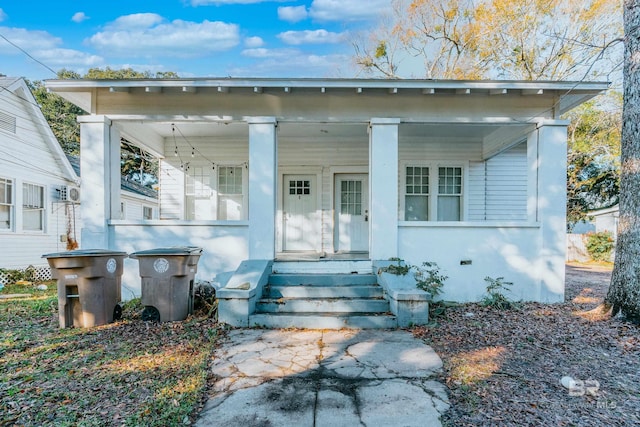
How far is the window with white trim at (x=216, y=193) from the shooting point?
338 inches

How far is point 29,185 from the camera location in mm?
9938

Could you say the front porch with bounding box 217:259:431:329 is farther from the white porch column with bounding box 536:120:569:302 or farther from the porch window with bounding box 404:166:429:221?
the porch window with bounding box 404:166:429:221

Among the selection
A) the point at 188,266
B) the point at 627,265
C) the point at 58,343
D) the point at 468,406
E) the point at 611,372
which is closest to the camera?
the point at 468,406

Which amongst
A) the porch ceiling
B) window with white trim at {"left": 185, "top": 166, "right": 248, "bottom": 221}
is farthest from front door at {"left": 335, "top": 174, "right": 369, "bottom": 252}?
window with white trim at {"left": 185, "top": 166, "right": 248, "bottom": 221}

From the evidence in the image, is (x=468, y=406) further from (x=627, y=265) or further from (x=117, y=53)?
(x=117, y=53)

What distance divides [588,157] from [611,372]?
1720 cm

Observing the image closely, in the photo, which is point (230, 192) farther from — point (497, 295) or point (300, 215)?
point (497, 295)

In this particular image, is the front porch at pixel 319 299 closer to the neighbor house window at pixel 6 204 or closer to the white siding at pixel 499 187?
the white siding at pixel 499 187

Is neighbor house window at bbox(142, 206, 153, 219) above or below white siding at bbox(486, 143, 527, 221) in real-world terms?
below

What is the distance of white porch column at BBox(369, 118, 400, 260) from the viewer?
19.5 ft

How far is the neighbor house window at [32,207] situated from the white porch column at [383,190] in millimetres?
9768

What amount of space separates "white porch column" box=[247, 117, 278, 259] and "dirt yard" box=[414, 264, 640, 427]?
285 centimetres

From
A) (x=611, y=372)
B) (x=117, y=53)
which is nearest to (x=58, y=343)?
(x=611, y=372)

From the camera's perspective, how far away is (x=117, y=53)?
14.6m
